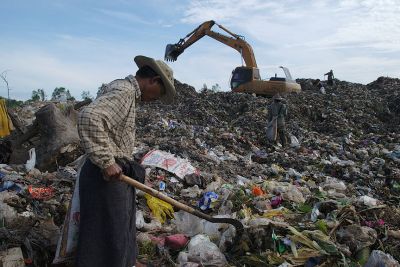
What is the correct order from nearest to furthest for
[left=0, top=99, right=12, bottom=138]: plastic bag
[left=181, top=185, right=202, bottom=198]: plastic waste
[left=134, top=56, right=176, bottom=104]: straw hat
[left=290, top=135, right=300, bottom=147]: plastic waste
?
[left=134, top=56, right=176, bottom=104]: straw hat
[left=181, top=185, right=202, bottom=198]: plastic waste
[left=0, top=99, right=12, bottom=138]: plastic bag
[left=290, top=135, right=300, bottom=147]: plastic waste

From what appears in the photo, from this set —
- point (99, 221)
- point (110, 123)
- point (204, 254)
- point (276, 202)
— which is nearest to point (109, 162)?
point (110, 123)

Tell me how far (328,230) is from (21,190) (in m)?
2.99

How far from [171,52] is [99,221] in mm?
14196

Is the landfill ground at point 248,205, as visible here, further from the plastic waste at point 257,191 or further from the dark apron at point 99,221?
the dark apron at point 99,221

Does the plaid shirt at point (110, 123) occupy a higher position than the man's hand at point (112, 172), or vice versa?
the plaid shirt at point (110, 123)

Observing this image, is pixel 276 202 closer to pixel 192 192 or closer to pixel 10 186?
pixel 192 192

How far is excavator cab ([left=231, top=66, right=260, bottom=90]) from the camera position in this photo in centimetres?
1554

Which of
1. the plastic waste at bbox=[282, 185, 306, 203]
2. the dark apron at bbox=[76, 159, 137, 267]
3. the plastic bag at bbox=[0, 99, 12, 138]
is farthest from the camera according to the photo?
the plastic bag at bbox=[0, 99, 12, 138]

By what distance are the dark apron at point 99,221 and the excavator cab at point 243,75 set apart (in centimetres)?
1353

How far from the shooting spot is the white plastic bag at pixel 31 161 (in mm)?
5295

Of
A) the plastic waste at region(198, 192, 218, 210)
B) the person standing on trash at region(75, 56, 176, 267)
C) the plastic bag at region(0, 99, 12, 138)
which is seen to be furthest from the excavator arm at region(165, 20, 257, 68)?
the person standing on trash at region(75, 56, 176, 267)

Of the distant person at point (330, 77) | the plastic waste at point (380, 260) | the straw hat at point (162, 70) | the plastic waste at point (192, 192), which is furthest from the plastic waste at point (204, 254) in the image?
the distant person at point (330, 77)

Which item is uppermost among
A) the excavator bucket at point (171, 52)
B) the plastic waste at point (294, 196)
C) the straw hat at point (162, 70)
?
the excavator bucket at point (171, 52)

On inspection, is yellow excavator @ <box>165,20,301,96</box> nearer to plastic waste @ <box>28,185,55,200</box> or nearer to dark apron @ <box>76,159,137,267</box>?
plastic waste @ <box>28,185,55,200</box>
